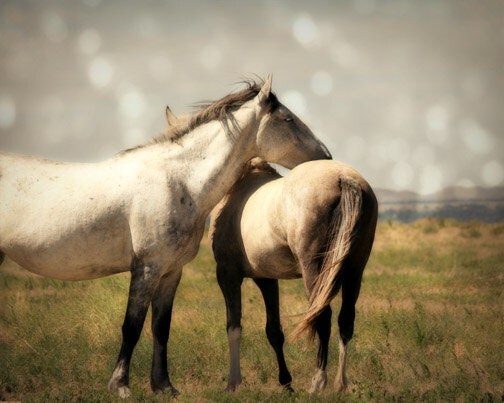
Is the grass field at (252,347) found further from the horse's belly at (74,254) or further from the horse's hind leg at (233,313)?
the horse's belly at (74,254)

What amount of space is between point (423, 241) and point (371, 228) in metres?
19.1

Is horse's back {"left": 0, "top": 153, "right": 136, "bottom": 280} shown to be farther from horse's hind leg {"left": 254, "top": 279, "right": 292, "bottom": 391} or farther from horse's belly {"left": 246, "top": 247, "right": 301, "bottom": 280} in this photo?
horse's hind leg {"left": 254, "top": 279, "right": 292, "bottom": 391}

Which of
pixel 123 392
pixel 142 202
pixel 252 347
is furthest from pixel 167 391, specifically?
pixel 252 347

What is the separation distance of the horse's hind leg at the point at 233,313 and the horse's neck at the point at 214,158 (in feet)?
2.41

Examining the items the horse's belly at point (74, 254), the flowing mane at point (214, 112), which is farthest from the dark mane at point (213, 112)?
Answer: the horse's belly at point (74, 254)

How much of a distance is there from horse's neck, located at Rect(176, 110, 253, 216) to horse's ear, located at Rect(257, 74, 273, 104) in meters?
0.28

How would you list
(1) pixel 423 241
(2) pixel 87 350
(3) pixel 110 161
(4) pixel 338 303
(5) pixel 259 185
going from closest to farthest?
(3) pixel 110 161 < (5) pixel 259 185 < (2) pixel 87 350 < (4) pixel 338 303 < (1) pixel 423 241

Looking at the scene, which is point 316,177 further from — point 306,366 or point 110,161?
point 306,366

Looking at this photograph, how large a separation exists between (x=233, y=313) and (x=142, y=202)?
5.05ft

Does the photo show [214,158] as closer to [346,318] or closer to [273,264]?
[273,264]

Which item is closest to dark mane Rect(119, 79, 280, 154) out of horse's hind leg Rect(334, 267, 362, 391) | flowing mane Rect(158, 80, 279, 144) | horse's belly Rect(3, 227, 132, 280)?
flowing mane Rect(158, 80, 279, 144)

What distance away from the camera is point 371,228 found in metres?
6.37

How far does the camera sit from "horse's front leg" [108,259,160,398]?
6.29 meters

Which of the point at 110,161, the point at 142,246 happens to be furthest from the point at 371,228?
the point at 110,161
